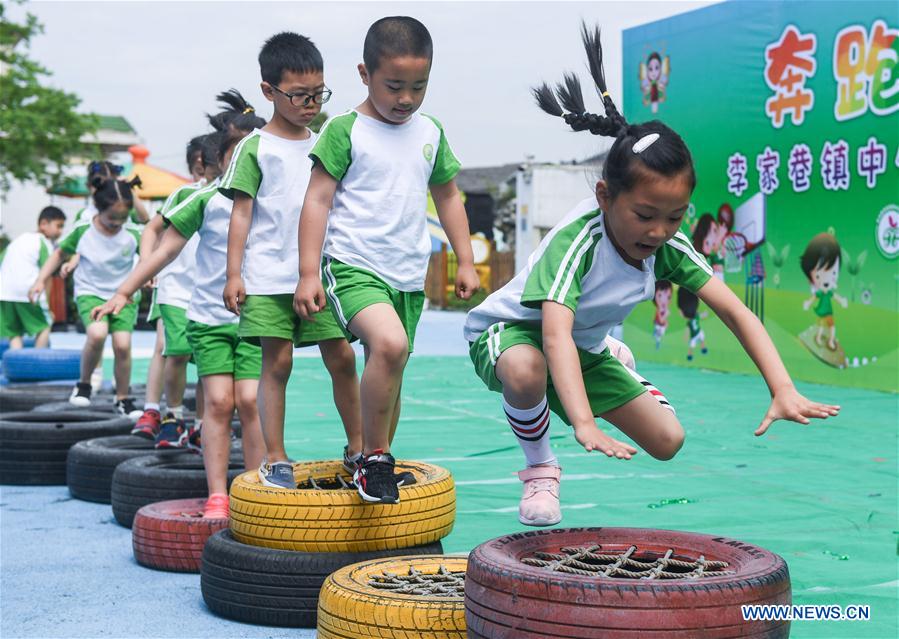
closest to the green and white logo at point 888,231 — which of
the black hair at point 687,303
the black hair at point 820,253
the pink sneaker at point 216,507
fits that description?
the black hair at point 820,253

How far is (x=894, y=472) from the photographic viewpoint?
6809mm

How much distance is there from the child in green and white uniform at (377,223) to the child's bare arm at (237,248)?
0.61 m

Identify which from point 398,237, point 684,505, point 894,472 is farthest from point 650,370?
point 398,237

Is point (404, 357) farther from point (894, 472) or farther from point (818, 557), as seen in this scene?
point (894, 472)

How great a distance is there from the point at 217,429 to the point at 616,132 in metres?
2.48

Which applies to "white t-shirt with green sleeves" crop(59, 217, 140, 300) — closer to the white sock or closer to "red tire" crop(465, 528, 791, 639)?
the white sock

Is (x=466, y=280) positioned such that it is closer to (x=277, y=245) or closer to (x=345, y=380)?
(x=345, y=380)

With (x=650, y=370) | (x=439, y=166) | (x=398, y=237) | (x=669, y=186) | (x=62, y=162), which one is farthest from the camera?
(x=62, y=162)

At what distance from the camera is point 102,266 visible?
28.7 ft

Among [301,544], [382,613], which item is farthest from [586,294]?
[301,544]

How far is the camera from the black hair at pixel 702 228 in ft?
47.6

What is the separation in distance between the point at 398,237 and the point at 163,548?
5.71 ft

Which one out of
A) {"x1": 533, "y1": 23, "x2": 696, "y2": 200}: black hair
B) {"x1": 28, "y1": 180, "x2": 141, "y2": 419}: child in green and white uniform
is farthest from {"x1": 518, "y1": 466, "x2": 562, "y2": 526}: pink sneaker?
{"x1": 28, "y1": 180, "x2": 141, "y2": 419}: child in green and white uniform

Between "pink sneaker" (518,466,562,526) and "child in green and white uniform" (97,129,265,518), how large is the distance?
1.73m
